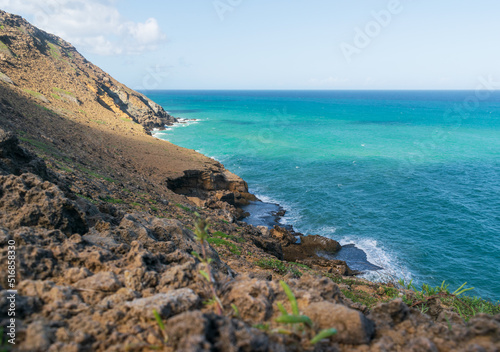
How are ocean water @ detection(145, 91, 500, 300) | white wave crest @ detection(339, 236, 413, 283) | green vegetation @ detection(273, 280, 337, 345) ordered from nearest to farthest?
green vegetation @ detection(273, 280, 337, 345) → white wave crest @ detection(339, 236, 413, 283) → ocean water @ detection(145, 91, 500, 300)

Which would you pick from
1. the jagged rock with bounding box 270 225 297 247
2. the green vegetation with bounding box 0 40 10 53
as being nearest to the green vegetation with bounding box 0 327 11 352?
the jagged rock with bounding box 270 225 297 247

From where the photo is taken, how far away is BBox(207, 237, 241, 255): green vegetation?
15.0 metres

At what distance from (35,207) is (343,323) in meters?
6.99

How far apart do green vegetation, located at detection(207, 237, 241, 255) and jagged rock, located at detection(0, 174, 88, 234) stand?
312 inches

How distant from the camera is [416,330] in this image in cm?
486

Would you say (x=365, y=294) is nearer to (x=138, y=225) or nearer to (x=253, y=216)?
(x=138, y=225)

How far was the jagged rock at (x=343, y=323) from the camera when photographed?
14.1ft

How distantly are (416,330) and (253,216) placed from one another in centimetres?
2861

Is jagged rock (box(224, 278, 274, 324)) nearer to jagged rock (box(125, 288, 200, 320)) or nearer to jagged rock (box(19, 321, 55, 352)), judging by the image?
jagged rock (box(125, 288, 200, 320))

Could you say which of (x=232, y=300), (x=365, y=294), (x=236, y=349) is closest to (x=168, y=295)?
(x=232, y=300)

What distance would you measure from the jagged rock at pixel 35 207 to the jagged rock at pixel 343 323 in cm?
610

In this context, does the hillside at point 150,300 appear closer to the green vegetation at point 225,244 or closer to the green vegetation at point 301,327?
the green vegetation at point 301,327

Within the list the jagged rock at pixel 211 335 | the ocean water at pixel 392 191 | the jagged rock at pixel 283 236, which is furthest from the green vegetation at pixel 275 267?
the ocean water at pixel 392 191

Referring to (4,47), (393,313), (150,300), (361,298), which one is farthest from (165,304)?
(4,47)
